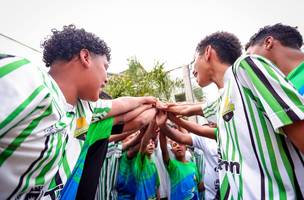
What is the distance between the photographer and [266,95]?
1417mm

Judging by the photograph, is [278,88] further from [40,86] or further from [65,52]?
[65,52]

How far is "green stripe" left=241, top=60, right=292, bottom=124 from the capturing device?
1.34m

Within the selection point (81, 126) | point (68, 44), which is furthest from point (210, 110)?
point (68, 44)

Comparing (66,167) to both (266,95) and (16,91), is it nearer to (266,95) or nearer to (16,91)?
(16,91)

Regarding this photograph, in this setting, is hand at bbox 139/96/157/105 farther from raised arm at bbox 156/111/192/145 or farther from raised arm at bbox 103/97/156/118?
raised arm at bbox 156/111/192/145

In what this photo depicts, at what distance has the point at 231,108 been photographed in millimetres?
1753

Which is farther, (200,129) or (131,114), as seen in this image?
(200,129)

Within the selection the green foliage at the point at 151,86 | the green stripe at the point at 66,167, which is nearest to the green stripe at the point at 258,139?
the green stripe at the point at 66,167

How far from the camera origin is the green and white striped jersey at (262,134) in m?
1.39

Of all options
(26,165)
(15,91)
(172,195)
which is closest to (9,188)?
(26,165)

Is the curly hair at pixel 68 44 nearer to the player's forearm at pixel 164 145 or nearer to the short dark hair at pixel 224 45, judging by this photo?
the short dark hair at pixel 224 45

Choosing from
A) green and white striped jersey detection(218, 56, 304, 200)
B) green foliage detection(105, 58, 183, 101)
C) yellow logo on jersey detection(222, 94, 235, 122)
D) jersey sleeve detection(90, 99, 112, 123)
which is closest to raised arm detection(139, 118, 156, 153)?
jersey sleeve detection(90, 99, 112, 123)

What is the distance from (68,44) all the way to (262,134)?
1.87 metres

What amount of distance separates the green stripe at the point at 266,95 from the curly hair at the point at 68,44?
5.19 feet
